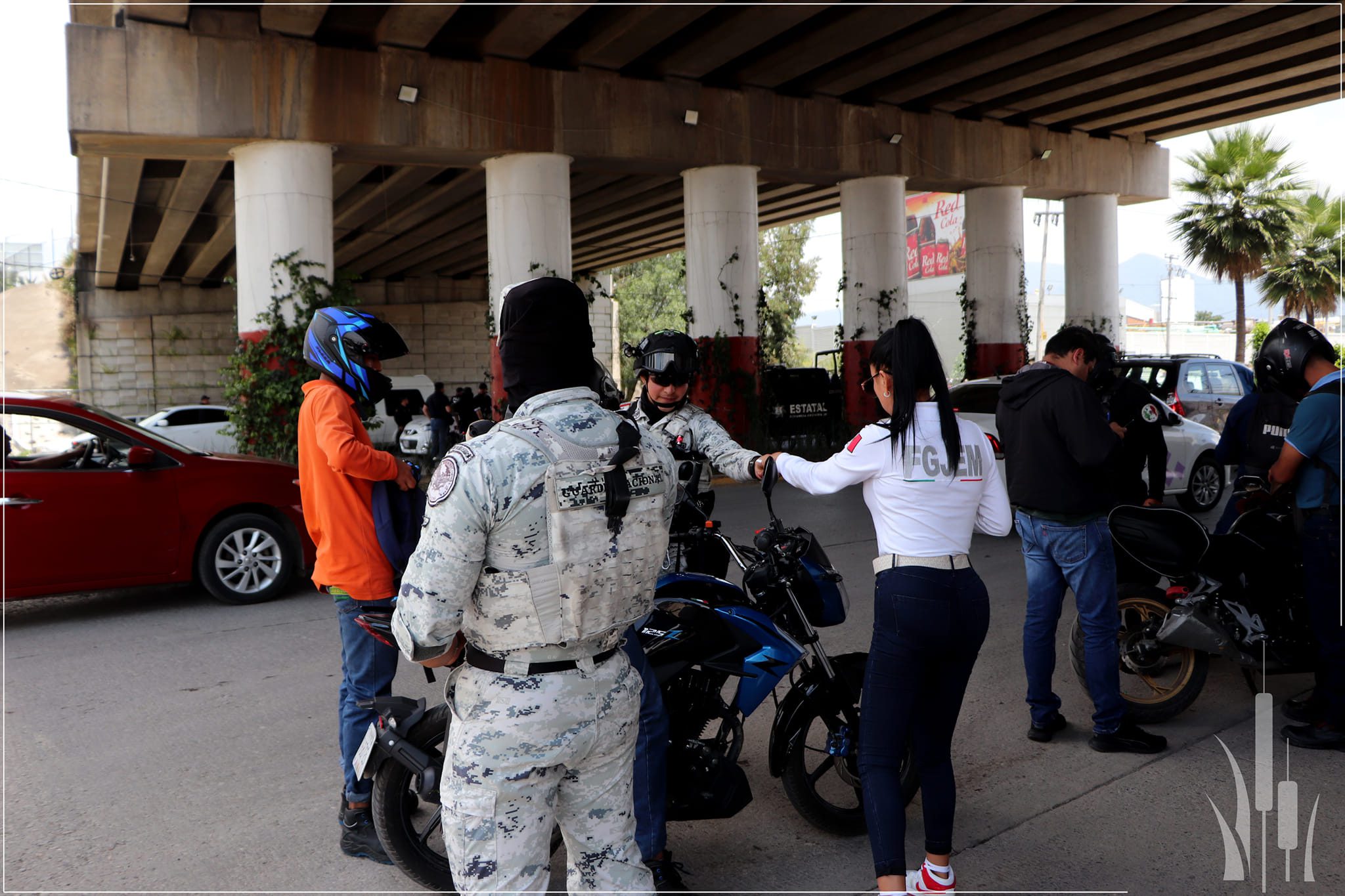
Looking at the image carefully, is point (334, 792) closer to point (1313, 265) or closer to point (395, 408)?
point (395, 408)

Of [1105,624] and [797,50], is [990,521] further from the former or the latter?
[797,50]

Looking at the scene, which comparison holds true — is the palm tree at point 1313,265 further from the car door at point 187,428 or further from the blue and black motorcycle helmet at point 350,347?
the blue and black motorcycle helmet at point 350,347

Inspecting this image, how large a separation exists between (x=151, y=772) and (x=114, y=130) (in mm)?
10363

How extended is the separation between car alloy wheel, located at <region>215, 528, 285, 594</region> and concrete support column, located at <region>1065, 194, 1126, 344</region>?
736 inches

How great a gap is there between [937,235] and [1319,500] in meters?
75.5

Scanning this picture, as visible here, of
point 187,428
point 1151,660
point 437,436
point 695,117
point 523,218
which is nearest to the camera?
point 1151,660

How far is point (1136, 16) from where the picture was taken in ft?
46.4

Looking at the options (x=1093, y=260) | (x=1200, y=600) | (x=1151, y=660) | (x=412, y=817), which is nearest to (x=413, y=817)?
(x=412, y=817)

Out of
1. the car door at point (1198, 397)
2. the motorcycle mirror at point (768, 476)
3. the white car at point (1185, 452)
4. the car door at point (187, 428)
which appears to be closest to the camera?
the motorcycle mirror at point (768, 476)

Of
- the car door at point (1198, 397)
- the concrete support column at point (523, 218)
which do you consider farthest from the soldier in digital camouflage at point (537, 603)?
the car door at point (1198, 397)

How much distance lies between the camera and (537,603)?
7.13 ft

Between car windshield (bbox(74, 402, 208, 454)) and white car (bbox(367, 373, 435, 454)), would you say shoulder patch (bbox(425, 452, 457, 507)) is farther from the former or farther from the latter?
white car (bbox(367, 373, 435, 454))

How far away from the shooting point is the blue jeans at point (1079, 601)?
453 cm

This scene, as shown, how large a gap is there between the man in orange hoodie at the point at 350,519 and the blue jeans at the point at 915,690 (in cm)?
170
